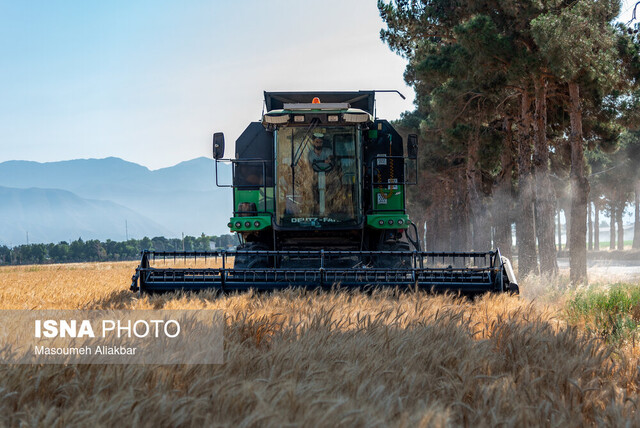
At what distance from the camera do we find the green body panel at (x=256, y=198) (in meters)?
12.2

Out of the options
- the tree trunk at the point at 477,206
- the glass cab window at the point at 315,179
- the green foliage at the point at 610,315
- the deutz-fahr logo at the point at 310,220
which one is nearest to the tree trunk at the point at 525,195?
the tree trunk at the point at 477,206

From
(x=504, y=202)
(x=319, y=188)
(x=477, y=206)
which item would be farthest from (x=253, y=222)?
(x=477, y=206)

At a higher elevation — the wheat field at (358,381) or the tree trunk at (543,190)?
the tree trunk at (543,190)

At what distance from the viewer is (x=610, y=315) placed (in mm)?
8461

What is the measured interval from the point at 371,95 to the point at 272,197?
308 cm

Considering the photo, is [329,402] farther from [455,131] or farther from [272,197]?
[455,131]

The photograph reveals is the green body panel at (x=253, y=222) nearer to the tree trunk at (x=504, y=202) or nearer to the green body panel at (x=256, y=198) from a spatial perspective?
the green body panel at (x=256, y=198)

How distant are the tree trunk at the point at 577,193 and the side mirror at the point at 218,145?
11.4m

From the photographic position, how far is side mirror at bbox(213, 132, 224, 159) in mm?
11273

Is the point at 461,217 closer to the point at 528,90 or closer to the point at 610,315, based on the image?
the point at 528,90

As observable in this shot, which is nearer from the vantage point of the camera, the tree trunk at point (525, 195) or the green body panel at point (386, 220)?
the green body panel at point (386, 220)

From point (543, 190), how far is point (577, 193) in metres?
1.02

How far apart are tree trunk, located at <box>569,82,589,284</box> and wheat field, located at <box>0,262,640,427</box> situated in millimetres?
13757

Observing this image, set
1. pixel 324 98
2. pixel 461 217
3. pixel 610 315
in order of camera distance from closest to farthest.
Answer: pixel 610 315
pixel 324 98
pixel 461 217
